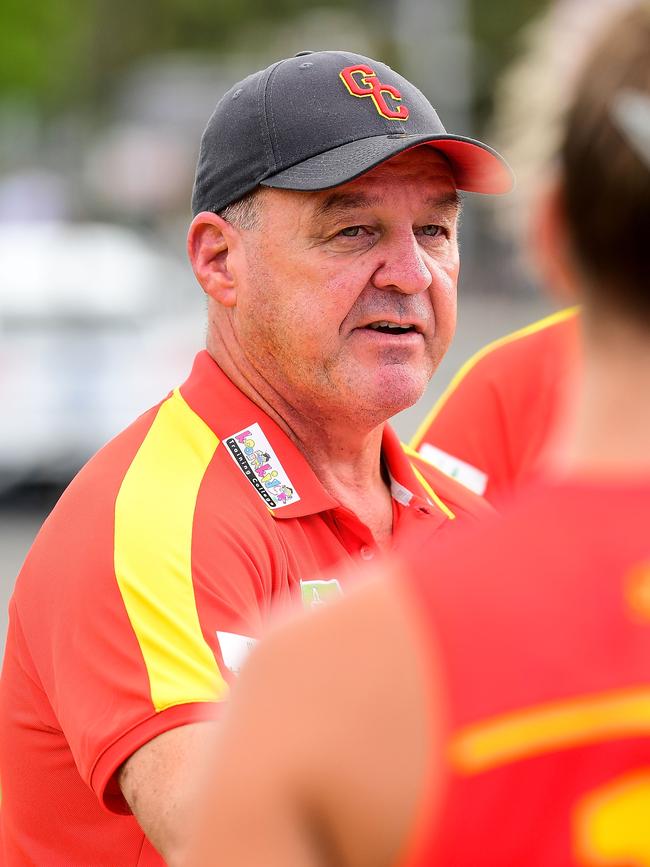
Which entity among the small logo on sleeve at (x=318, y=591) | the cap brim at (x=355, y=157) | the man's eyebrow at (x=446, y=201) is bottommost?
the small logo on sleeve at (x=318, y=591)

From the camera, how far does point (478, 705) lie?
1.20 metres

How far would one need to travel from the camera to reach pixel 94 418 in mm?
11695

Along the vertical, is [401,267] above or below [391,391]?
above

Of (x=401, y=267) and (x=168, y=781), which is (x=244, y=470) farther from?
(x=168, y=781)

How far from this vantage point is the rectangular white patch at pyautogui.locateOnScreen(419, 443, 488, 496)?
365cm

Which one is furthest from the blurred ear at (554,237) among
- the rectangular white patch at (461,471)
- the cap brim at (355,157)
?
the rectangular white patch at (461,471)

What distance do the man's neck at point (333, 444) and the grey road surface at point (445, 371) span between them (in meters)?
5.88

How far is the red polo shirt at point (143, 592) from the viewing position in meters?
2.22

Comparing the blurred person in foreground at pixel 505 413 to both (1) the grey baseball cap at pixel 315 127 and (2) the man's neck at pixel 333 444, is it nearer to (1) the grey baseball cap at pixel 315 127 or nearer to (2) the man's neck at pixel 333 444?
(2) the man's neck at pixel 333 444

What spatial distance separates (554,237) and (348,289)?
1442 millimetres

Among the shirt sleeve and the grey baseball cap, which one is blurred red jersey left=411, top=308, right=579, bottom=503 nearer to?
the grey baseball cap

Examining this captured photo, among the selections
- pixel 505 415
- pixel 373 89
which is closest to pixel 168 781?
pixel 373 89

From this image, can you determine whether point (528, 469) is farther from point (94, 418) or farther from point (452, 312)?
point (94, 418)

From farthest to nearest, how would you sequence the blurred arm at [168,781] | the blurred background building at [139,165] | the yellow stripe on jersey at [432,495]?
the blurred background building at [139,165] → the yellow stripe on jersey at [432,495] → the blurred arm at [168,781]
